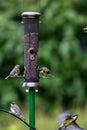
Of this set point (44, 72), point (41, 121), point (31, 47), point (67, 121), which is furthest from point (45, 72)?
point (41, 121)

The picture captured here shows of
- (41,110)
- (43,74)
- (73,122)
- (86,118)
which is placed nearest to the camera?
(73,122)

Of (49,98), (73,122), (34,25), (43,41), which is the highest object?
(34,25)

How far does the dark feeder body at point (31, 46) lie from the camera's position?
6.38 meters

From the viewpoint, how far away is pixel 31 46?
21.2 ft

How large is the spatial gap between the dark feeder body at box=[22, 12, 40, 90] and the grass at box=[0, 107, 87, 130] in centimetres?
270

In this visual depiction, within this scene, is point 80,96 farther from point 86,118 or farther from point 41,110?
point 86,118

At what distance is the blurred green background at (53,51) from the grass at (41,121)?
0.51 m

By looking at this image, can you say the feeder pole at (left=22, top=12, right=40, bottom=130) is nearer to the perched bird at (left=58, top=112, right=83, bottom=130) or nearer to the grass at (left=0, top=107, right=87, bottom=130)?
the perched bird at (left=58, top=112, right=83, bottom=130)

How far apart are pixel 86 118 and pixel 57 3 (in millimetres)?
2257

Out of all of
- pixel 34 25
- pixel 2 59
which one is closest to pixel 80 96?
pixel 2 59

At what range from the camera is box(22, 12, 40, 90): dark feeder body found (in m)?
6.38

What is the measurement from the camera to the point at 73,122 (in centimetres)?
564

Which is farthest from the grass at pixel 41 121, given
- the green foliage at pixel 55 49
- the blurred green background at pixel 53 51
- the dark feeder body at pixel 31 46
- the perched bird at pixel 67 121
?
the perched bird at pixel 67 121

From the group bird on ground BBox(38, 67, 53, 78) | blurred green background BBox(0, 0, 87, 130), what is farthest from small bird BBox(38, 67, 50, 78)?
blurred green background BBox(0, 0, 87, 130)
